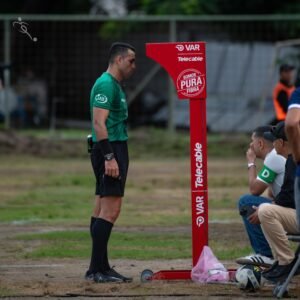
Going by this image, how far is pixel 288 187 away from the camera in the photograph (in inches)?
354

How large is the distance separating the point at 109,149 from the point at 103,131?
17 cm

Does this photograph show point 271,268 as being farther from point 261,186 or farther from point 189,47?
point 189,47

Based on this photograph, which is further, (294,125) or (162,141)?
(162,141)

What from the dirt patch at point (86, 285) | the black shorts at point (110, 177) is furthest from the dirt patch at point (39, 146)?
the black shorts at point (110, 177)

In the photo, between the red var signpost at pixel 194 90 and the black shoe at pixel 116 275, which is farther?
the black shoe at pixel 116 275

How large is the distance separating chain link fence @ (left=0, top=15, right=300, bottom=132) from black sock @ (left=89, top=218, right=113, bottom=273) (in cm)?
1574

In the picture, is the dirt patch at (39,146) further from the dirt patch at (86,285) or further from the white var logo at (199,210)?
the white var logo at (199,210)

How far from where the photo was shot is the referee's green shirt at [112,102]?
941 cm

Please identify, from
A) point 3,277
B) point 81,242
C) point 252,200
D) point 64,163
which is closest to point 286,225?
point 252,200

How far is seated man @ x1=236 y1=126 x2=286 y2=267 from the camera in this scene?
9.52 m

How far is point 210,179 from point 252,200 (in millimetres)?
9322

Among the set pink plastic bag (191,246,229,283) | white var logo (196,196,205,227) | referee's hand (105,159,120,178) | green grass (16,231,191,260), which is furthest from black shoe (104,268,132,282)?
green grass (16,231,191,260)

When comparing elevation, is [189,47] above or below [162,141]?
above

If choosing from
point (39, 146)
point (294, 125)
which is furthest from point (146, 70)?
point (294, 125)
